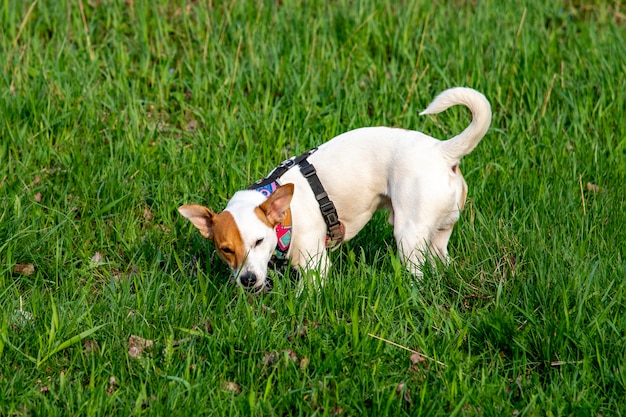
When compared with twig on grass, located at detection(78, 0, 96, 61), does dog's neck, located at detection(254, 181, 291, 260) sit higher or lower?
lower

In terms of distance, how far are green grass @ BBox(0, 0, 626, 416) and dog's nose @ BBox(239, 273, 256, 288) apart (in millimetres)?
71

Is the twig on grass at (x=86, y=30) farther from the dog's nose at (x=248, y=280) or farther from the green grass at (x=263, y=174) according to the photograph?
the dog's nose at (x=248, y=280)

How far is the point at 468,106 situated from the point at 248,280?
153 cm

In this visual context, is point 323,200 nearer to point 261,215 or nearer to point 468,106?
point 261,215

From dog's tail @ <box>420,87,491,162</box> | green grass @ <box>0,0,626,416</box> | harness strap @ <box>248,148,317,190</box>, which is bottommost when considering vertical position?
green grass @ <box>0,0,626,416</box>

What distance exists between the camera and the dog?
4.36 m

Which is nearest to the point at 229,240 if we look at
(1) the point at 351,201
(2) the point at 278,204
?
(2) the point at 278,204

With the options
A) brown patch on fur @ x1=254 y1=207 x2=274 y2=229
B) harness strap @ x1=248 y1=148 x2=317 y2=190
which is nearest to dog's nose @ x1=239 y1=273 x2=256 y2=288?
brown patch on fur @ x1=254 y1=207 x2=274 y2=229

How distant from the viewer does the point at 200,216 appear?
446cm

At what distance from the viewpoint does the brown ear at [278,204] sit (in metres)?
4.34

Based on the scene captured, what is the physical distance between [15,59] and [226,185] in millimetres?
2334

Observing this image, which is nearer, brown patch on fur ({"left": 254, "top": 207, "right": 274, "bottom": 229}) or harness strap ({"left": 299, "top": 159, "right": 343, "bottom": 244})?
brown patch on fur ({"left": 254, "top": 207, "right": 274, "bottom": 229})

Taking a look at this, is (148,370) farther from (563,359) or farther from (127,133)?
(127,133)

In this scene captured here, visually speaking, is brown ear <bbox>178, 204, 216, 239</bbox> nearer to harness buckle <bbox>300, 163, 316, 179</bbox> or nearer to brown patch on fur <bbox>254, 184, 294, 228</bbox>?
brown patch on fur <bbox>254, 184, 294, 228</bbox>
